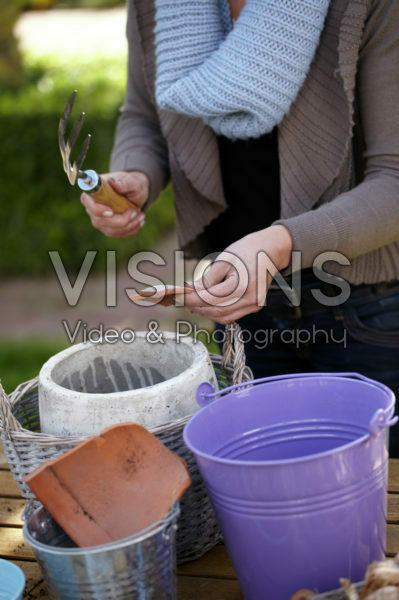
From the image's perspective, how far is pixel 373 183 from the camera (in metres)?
1.32

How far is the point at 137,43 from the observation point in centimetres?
165

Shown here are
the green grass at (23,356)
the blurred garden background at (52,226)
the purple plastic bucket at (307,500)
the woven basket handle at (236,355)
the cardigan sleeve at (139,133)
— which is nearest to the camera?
the purple plastic bucket at (307,500)

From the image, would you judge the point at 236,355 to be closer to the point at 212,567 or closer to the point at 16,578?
the point at 212,567

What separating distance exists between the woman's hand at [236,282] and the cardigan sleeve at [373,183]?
0.09 metres

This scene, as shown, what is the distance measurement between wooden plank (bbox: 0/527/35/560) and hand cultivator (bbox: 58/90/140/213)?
25.5 inches

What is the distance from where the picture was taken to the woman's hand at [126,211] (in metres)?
1.54

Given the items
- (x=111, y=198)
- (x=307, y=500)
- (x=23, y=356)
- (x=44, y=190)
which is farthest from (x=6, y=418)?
(x=44, y=190)

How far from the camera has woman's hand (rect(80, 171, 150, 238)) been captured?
1543 millimetres

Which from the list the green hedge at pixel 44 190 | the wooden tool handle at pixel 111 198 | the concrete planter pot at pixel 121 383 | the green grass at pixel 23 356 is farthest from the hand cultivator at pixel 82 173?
the green hedge at pixel 44 190

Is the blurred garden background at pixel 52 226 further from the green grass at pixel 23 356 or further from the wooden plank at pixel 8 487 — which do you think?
the wooden plank at pixel 8 487

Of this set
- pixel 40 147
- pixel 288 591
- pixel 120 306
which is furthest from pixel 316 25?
pixel 40 147

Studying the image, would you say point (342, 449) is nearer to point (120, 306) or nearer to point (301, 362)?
point (301, 362)

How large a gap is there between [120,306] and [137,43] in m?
2.88

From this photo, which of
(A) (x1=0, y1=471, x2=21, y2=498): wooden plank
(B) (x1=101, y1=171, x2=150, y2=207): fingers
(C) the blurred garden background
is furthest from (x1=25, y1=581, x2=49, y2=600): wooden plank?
(C) the blurred garden background
